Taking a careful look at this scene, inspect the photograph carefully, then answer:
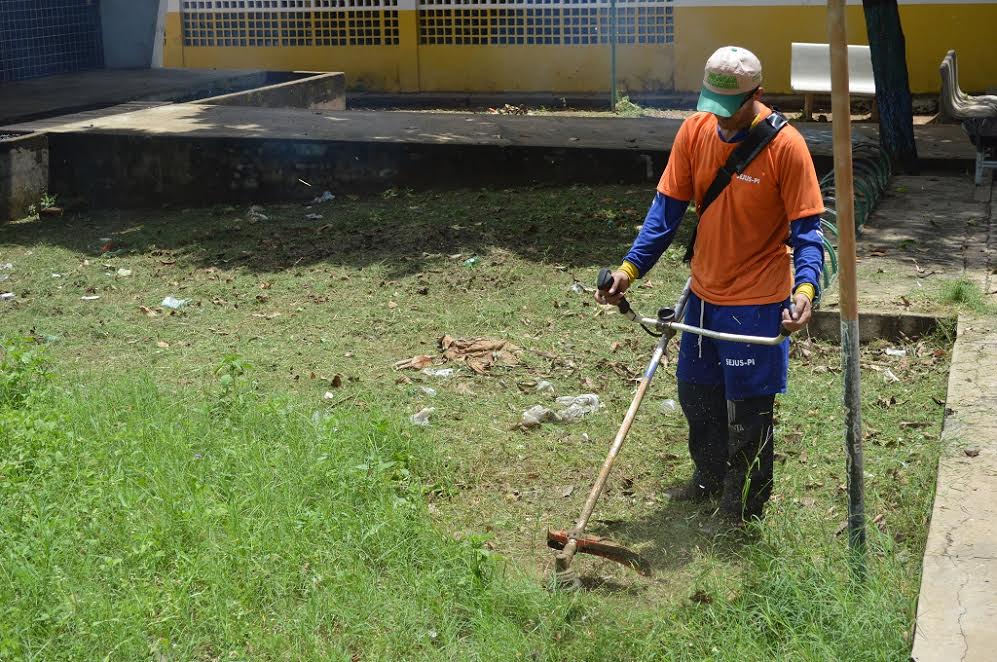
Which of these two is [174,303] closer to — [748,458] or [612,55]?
[748,458]

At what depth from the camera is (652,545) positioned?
448cm

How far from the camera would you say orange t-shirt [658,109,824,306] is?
159 inches

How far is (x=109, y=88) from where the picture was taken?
49.4 ft

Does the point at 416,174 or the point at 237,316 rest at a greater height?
the point at 416,174

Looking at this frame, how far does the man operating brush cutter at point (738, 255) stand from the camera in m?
4.01

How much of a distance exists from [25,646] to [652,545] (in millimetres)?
2226

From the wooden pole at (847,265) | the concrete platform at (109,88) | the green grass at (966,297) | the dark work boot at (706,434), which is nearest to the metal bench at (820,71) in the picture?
the green grass at (966,297)

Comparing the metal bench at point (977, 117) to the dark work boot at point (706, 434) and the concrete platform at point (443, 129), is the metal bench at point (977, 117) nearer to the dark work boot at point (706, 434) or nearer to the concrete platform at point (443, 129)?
the concrete platform at point (443, 129)

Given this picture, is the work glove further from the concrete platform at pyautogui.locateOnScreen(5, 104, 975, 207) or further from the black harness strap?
the concrete platform at pyautogui.locateOnScreen(5, 104, 975, 207)

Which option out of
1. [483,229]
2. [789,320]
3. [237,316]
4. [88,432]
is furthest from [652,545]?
[483,229]

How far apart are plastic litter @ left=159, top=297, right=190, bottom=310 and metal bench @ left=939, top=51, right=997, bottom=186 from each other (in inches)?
258

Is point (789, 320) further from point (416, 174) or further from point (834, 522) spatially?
point (416, 174)

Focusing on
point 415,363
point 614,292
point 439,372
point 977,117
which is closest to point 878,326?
point 439,372

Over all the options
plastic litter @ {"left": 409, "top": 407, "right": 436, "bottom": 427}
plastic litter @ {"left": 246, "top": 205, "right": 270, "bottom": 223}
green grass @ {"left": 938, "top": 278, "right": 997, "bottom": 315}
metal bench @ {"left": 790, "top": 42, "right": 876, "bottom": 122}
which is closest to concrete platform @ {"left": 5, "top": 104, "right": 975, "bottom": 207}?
plastic litter @ {"left": 246, "top": 205, "right": 270, "bottom": 223}
